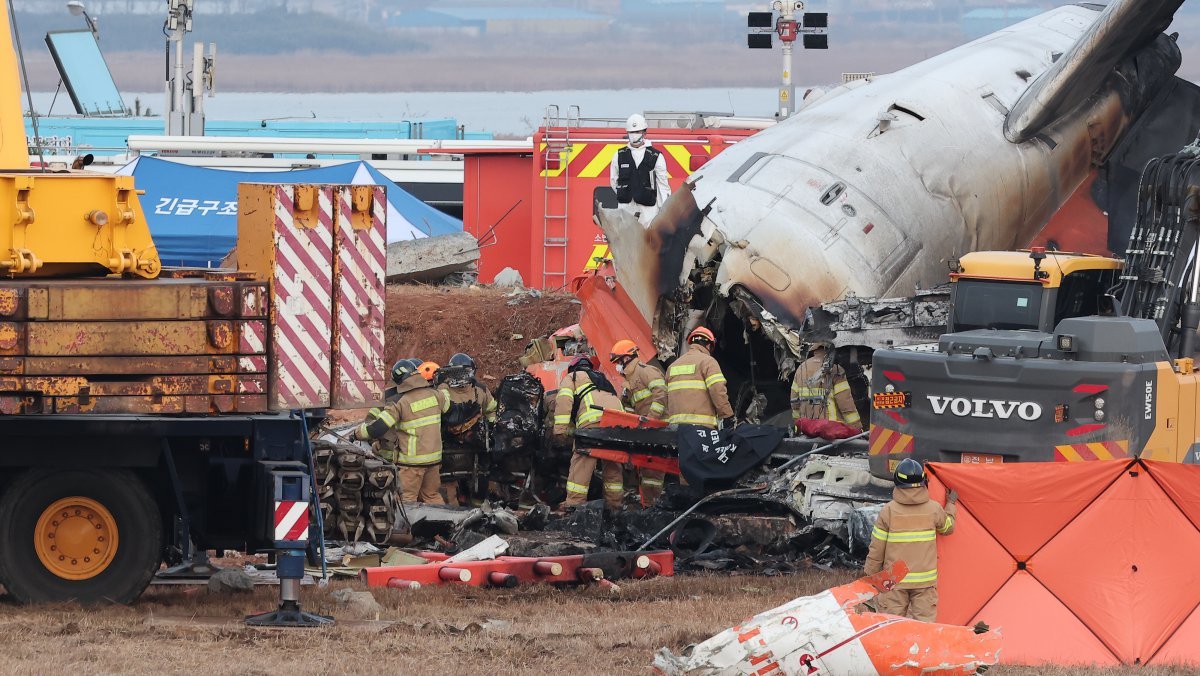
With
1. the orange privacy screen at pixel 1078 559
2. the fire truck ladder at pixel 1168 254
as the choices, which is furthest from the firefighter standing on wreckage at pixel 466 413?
the orange privacy screen at pixel 1078 559

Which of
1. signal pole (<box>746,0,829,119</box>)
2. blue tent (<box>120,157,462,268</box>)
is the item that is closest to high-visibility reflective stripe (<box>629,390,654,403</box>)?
blue tent (<box>120,157,462,268</box>)

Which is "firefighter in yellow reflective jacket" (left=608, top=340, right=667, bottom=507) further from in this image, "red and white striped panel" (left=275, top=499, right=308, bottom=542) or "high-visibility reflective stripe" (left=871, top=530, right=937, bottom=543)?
"high-visibility reflective stripe" (left=871, top=530, right=937, bottom=543)

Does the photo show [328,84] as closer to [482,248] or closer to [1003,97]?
[482,248]

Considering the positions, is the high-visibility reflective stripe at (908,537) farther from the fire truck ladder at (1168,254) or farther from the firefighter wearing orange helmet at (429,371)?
the firefighter wearing orange helmet at (429,371)

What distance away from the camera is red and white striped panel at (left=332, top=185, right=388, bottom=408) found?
11.3 metres

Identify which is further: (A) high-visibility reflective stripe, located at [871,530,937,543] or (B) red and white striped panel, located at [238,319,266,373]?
(B) red and white striped panel, located at [238,319,266,373]

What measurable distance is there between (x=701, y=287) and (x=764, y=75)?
62.9 meters

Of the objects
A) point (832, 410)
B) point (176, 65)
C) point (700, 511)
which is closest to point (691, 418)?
point (832, 410)

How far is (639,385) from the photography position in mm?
17031

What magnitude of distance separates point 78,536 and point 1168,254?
30.2 feet

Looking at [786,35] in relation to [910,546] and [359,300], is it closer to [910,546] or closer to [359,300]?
[359,300]

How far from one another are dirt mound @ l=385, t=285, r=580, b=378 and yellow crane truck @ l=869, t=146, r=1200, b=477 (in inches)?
432

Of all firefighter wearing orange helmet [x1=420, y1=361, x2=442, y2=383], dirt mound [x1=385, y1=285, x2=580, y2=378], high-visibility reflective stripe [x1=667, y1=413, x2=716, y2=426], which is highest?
firefighter wearing orange helmet [x1=420, y1=361, x2=442, y2=383]

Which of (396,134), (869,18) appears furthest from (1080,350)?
(869,18)
